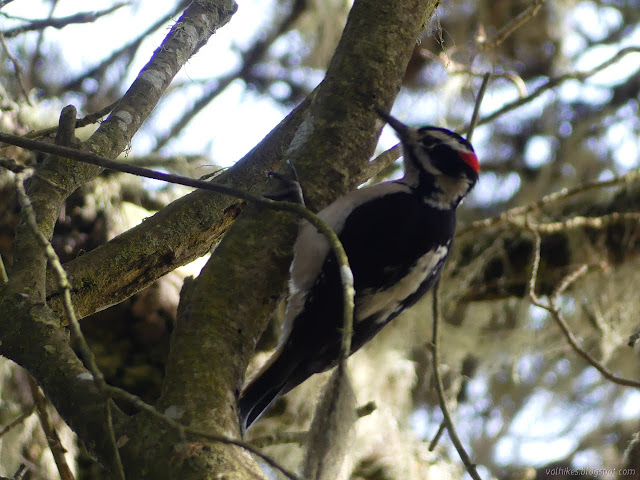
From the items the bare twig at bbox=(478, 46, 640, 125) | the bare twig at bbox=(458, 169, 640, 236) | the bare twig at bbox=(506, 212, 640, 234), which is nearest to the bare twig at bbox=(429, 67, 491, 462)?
the bare twig at bbox=(478, 46, 640, 125)

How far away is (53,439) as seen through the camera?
186 centimetres

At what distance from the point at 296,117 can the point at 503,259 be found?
204cm

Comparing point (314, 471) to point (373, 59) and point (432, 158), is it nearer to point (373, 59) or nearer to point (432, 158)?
point (373, 59)

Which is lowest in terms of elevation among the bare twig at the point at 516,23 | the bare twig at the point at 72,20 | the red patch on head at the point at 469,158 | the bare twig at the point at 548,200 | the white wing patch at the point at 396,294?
the white wing patch at the point at 396,294

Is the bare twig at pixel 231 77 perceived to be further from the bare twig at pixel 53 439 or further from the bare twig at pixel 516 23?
the bare twig at pixel 53 439

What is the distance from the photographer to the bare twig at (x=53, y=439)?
70.3 inches

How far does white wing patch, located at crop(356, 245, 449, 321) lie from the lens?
2.00 meters

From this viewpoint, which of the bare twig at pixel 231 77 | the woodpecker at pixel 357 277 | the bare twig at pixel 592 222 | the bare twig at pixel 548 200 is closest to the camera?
the woodpecker at pixel 357 277

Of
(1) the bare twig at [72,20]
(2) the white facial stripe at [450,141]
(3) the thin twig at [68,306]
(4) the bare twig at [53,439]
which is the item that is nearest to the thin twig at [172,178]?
(3) the thin twig at [68,306]

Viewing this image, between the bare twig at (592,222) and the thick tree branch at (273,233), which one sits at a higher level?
the bare twig at (592,222)

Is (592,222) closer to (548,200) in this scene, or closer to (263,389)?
(548,200)

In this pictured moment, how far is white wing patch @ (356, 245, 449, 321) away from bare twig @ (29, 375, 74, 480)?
858 mm

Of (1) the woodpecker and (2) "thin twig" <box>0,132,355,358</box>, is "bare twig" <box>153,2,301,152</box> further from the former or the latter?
(2) "thin twig" <box>0,132,355,358</box>

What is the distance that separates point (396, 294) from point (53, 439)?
101 centimetres
